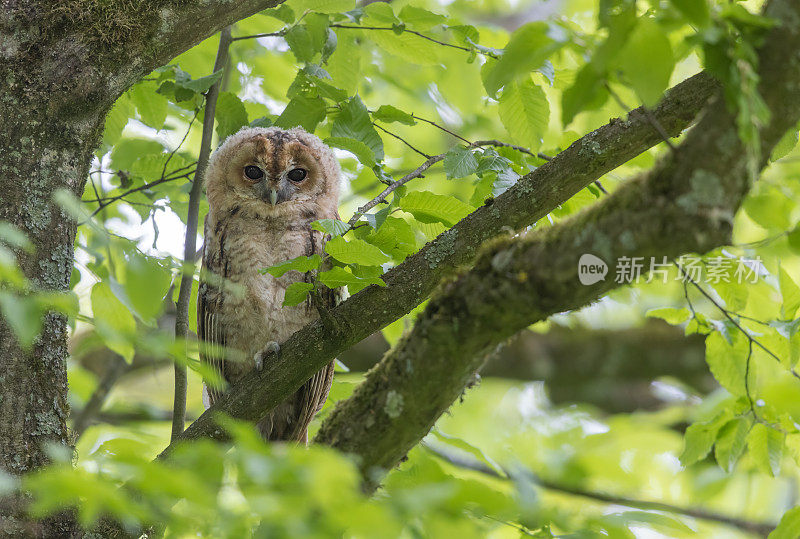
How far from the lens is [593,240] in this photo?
1619mm

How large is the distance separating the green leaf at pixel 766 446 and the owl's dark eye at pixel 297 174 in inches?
96.4

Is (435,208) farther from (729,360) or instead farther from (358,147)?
(729,360)

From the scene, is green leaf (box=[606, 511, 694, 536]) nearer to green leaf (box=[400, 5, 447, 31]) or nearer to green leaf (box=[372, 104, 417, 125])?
green leaf (box=[372, 104, 417, 125])

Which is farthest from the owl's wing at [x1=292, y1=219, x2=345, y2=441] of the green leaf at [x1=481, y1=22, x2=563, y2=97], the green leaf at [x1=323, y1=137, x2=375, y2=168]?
the green leaf at [x1=481, y1=22, x2=563, y2=97]

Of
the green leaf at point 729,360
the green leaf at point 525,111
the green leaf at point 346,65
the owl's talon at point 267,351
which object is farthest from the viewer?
the green leaf at point 346,65

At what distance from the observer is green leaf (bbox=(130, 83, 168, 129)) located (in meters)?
3.35

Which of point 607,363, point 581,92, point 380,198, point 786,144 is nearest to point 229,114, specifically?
point 380,198

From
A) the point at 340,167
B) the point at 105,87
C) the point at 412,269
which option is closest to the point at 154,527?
the point at 412,269

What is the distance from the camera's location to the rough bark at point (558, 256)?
1556 mm

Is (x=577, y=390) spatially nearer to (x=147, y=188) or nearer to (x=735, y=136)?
(x=147, y=188)

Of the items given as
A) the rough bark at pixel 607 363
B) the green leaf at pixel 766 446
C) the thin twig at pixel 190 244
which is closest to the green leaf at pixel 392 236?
the thin twig at pixel 190 244

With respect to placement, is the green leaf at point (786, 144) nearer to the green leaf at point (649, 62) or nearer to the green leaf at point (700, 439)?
the green leaf at point (700, 439)

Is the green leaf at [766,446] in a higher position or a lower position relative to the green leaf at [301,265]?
lower

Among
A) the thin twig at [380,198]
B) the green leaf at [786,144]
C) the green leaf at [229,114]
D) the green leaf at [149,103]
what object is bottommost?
the green leaf at [786,144]
